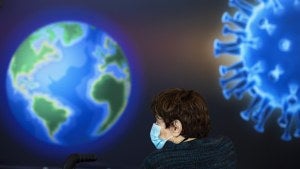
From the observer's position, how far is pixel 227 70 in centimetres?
356

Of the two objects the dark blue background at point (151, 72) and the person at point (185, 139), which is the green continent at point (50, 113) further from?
the person at point (185, 139)

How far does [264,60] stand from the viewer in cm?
356

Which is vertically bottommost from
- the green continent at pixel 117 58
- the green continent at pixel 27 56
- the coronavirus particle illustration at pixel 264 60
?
the coronavirus particle illustration at pixel 264 60

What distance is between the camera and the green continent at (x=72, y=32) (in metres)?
3.62

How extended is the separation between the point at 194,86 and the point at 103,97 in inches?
29.0

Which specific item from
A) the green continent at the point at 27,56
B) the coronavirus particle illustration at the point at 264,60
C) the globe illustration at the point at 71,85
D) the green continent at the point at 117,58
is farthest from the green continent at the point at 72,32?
the coronavirus particle illustration at the point at 264,60

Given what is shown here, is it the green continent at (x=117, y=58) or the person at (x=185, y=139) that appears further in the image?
the green continent at (x=117, y=58)

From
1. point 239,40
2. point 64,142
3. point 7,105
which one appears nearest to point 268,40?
point 239,40

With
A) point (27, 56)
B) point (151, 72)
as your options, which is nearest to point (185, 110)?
point (151, 72)

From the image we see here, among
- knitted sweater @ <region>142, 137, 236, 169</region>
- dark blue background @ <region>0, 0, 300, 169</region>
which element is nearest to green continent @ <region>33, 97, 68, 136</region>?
dark blue background @ <region>0, 0, 300, 169</region>

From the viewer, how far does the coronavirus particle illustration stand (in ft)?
11.7

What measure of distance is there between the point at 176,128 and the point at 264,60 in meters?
2.28

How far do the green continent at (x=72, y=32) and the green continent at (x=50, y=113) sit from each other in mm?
523

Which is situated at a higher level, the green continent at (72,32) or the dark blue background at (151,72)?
the green continent at (72,32)
